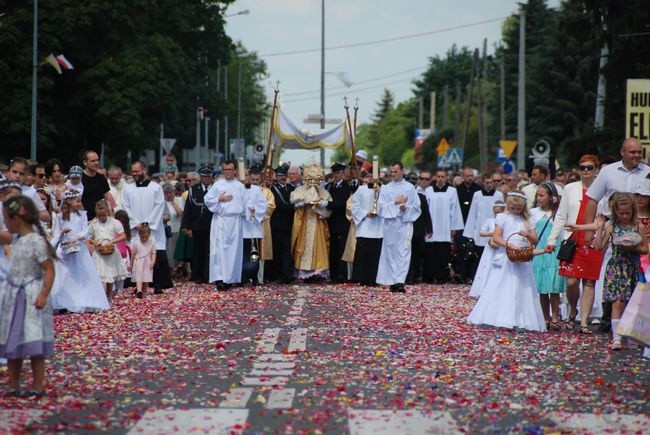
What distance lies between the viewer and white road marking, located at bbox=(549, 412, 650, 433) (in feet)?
29.0

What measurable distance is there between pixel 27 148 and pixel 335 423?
131 ft

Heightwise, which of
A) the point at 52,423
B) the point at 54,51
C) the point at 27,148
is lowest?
the point at 52,423

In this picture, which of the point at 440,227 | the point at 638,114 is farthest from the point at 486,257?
the point at 440,227

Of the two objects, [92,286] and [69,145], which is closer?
[92,286]

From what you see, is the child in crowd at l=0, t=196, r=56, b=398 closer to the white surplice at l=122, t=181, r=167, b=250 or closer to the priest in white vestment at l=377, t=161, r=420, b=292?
the white surplice at l=122, t=181, r=167, b=250

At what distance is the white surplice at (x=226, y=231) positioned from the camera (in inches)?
885

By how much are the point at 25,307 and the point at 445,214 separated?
1684 centimetres

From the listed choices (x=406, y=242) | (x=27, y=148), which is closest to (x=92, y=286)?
(x=406, y=242)

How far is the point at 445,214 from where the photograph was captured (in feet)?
86.7

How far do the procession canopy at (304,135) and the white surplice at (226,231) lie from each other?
178 inches

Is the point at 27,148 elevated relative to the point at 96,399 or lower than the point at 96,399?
elevated

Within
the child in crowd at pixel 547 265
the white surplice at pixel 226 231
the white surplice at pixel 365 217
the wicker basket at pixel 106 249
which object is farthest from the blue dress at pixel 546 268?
the white surplice at pixel 365 217

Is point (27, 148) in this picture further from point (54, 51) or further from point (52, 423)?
point (52, 423)

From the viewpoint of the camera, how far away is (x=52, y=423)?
8.90 meters
